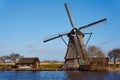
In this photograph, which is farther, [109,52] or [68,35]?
[109,52]

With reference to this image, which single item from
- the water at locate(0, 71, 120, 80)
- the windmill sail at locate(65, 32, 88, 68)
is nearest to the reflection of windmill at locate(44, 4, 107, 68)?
the windmill sail at locate(65, 32, 88, 68)

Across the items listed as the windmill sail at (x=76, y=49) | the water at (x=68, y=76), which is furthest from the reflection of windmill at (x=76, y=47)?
the water at (x=68, y=76)

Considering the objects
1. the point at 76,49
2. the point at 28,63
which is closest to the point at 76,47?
the point at 76,49

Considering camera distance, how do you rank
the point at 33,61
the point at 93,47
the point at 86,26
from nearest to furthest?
the point at 86,26
the point at 93,47
the point at 33,61

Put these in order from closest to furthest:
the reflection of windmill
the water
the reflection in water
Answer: the reflection in water, the water, the reflection of windmill

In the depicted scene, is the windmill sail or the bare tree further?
the bare tree

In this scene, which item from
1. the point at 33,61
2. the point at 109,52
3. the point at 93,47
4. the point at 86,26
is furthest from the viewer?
the point at 109,52

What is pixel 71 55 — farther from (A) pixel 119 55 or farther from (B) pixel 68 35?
(A) pixel 119 55

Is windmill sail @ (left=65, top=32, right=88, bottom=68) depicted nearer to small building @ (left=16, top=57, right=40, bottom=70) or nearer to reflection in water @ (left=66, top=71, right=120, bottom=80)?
reflection in water @ (left=66, top=71, right=120, bottom=80)

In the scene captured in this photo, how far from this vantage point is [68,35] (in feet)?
167

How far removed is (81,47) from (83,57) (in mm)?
2126

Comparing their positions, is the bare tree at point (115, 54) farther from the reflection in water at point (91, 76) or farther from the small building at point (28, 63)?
the reflection in water at point (91, 76)

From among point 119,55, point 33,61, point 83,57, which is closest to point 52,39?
point 83,57

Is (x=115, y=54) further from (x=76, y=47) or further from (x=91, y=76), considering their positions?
(x=91, y=76)
